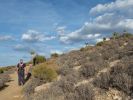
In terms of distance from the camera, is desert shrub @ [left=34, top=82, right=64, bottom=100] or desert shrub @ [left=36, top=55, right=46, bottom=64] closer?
desert shrub @ [left=34, top=82, right=64, bottom=100]

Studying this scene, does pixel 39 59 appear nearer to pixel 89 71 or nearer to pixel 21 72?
pixel 21 72

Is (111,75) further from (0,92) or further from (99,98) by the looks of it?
(0,92)

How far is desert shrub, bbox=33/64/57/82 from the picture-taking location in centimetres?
2258

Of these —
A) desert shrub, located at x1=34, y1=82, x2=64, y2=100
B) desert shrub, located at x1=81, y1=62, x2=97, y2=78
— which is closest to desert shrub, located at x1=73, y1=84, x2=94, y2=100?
desert shrub, located at x1=34, y1=82, x2=64, y2=100

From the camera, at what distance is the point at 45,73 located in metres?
23.1

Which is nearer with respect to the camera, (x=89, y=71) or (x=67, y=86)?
(x=67, y=86)

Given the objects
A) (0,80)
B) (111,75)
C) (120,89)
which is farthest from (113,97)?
(0,80)

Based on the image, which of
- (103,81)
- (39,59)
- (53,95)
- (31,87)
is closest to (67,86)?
(53,95)

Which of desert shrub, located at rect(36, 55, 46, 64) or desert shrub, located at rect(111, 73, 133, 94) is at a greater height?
desert shrub, located at rect(36, 55, 46, 64)

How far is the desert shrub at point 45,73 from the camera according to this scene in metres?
22.6

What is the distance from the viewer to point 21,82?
26000 millimetres

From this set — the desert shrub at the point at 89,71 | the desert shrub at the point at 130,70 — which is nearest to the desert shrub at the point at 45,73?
the desert shrub at the point at 89,71

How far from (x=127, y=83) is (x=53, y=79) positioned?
31.1 feet

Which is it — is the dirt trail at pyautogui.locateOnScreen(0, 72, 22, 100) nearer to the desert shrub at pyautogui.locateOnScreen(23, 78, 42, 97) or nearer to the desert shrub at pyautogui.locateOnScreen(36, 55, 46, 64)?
the desert shrub at pyautogui.locateOnScreen(23, 78, 42, 97)
